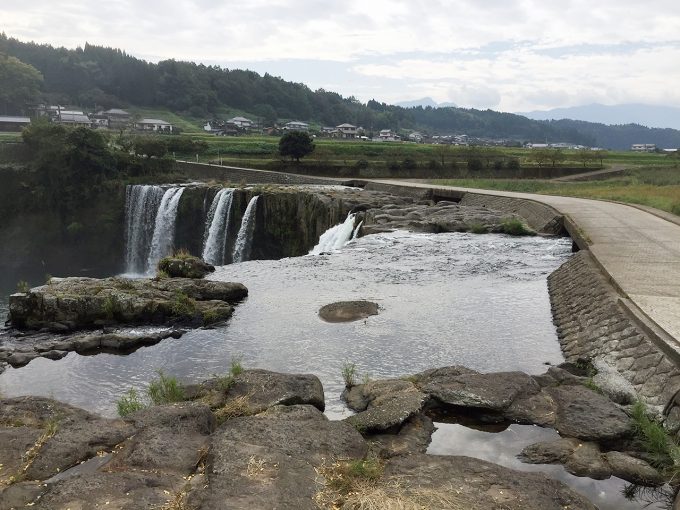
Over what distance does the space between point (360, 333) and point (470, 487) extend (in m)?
6.56

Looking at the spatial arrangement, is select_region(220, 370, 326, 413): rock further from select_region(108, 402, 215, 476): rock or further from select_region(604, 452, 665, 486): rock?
select_region(604, 452, 665, 486): rock

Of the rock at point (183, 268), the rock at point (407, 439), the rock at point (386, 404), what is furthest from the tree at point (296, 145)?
the rock at point (407, 439)

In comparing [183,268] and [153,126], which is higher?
→ [153,126]

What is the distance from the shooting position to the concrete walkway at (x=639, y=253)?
10.0 m

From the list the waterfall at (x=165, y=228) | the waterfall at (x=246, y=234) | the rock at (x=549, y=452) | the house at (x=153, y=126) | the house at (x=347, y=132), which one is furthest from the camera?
the house at (x=347, y=132)

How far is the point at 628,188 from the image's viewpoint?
34250 millimetres

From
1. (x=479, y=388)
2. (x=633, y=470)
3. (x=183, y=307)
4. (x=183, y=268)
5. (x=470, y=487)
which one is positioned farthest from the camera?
(x=183, y=268)

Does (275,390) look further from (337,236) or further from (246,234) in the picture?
(246,234)

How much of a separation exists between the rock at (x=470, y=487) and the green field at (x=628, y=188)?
66.5ft

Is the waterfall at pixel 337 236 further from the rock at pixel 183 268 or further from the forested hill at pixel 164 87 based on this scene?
the forested hill at pixel 164 87

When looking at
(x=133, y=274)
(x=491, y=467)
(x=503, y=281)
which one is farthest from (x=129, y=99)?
(x=491, y=467)

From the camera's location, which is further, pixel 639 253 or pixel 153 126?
pixel 153 126

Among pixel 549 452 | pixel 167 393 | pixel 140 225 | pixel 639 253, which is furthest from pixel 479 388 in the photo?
pixel 140 225

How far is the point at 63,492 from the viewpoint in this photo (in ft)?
18.1
